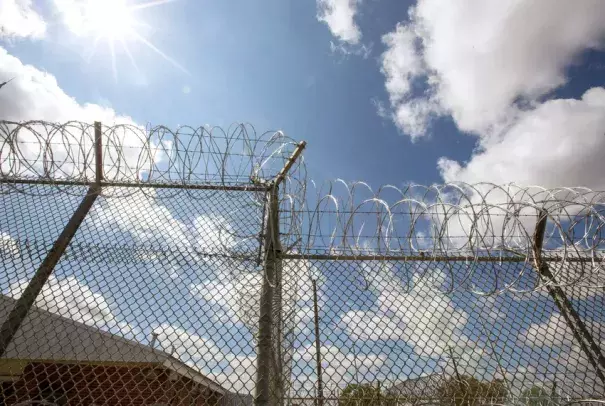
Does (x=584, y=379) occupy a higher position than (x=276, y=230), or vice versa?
(x=276, y=230)

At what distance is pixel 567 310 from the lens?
10.7 feet

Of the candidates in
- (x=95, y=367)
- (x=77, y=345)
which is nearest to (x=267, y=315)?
(x=77, y=345)

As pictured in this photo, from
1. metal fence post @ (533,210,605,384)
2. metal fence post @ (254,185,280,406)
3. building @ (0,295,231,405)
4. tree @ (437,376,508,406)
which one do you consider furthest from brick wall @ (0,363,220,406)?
metal fence post @ (533,210,605,384)

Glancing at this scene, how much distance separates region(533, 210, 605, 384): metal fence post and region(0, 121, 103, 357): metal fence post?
13.0 ft

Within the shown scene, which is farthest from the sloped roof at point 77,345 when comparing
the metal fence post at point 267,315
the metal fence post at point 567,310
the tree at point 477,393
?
the metal fence post at point 567,310

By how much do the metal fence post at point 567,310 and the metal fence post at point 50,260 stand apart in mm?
3975

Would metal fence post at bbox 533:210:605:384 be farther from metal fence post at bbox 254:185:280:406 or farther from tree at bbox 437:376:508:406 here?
metal fence post at bbox 254:185:280:406

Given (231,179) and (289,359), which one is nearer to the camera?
(289,359)

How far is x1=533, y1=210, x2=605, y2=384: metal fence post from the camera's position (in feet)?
10.0

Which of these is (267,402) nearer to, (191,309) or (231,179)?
(191,309)

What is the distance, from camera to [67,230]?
357 centimetres

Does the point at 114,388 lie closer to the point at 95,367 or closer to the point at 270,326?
the point at 95,367

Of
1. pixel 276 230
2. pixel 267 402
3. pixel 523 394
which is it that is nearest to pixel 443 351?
pixel 523 394

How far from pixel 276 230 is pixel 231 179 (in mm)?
1117
